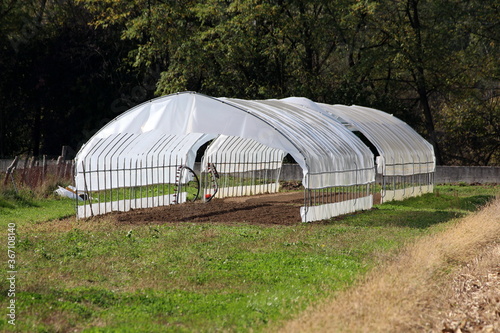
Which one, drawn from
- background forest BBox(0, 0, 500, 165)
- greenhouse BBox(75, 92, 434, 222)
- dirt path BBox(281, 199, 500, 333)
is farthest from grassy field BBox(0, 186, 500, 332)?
background forest BBox(0, 0, 500, 165)

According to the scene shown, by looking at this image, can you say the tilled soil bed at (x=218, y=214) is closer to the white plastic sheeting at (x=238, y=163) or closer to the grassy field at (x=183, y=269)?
the grassy field at (x=183, y=269)

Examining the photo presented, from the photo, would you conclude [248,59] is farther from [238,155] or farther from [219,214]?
[219,214]

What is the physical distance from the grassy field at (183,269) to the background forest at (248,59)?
14.9 m

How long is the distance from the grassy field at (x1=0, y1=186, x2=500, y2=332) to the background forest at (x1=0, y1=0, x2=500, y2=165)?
14.9 m

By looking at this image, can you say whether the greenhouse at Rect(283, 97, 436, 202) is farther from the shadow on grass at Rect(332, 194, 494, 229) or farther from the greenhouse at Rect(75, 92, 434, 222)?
the shadow on grass at Rect(332, 194, 494, 229)

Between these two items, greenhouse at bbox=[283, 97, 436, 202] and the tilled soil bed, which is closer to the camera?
the tilled soil bed

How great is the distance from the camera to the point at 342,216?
1719cm

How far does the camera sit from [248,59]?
30.9m

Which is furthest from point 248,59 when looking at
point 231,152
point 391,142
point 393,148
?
point 393,148

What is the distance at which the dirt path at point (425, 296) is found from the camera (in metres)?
6.70

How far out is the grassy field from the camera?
7.22 m

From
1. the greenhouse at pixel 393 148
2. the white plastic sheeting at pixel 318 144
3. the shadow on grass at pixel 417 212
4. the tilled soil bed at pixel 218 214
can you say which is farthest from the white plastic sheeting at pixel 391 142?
the tilled soil bed at pixel 218 214

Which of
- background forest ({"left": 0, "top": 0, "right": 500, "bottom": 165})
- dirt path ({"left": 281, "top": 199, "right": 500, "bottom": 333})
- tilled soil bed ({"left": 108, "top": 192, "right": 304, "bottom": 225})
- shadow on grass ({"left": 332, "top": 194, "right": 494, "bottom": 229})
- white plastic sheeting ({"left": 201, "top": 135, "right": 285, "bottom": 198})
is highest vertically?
background forest ({"left": 0, "top": 0, "right": 500, "bottom": 165})

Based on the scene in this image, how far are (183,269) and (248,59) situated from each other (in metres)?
22.0
